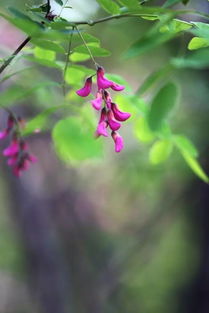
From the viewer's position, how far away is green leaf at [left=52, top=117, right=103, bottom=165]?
149cm

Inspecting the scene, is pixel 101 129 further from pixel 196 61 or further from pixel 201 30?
pixel 196 61

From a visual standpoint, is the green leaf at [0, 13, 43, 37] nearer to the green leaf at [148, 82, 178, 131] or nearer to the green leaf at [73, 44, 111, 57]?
the green leaf at [73, 44, 111, 57]

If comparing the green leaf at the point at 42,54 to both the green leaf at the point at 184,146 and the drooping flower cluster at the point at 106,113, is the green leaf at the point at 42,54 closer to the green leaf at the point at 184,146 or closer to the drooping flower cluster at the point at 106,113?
the drooping flower cluster at the point at 106,113

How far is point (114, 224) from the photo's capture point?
14.5ft

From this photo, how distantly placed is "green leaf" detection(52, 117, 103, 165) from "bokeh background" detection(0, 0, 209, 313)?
3.78ft

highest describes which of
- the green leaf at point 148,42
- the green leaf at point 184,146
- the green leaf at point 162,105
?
the green leaf at point 148,42

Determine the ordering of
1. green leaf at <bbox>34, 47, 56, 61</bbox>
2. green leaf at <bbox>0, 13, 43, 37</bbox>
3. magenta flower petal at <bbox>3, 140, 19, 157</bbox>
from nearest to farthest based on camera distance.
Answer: green leaf at <bbox>0, 13, 43, 37</bbox>
green leaf at <bbox>34, 47, 56, 61</bbox>
magenta flower petal at <bbox>3, 140, 19, 157</bbox>

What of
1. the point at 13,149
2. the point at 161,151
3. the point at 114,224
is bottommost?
the point at 114,224

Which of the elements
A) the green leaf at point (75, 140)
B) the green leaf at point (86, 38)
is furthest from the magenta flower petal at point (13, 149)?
the green leaf at point (86, 38)

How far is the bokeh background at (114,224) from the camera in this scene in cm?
298

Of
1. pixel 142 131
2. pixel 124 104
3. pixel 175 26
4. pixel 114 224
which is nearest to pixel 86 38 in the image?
pixel 175 26

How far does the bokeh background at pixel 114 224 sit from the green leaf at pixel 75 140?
115cm

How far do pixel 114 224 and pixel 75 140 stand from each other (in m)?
2.95

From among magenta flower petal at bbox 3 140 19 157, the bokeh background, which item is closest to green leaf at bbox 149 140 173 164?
magenta flower petal at bbox 3 140 19 157
